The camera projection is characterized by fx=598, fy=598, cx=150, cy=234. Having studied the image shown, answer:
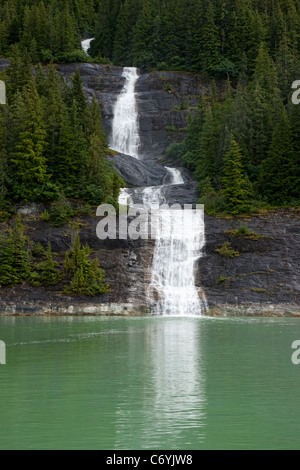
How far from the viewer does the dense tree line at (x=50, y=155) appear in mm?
62406

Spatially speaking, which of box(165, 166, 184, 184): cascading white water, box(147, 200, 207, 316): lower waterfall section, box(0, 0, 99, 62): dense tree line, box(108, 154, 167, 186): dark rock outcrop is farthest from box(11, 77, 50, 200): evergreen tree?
box(0, 0, 99, 62): dense tree line

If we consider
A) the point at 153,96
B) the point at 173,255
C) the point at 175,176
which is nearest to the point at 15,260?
the point at 173,255

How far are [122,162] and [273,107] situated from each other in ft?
66.7

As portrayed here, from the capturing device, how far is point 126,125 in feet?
314

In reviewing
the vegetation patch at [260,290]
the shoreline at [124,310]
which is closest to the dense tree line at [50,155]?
the shoreline at [124,310]

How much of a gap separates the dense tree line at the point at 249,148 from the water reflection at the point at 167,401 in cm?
3506

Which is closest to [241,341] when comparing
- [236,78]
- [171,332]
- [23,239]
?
[171,332]

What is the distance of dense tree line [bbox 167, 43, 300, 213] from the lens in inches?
2475

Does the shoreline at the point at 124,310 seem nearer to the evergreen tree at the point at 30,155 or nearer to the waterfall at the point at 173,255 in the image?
the waterfall at the point at 173,255

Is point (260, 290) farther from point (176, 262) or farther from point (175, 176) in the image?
point (175, 176)
